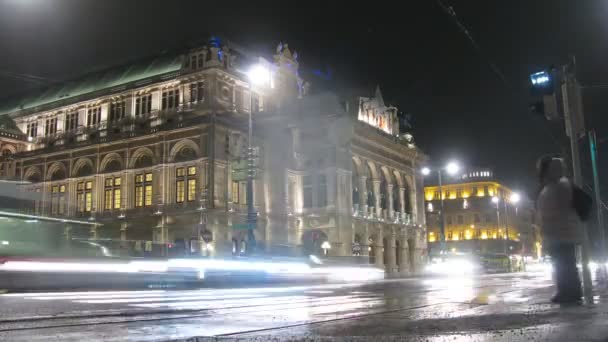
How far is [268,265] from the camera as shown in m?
23.0

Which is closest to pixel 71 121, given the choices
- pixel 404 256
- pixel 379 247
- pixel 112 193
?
pixel 112 193

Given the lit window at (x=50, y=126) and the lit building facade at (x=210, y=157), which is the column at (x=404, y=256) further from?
the lit window at (x=50, y=126)

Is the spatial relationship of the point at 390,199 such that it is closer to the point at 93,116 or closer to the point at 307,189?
the point at 307,189

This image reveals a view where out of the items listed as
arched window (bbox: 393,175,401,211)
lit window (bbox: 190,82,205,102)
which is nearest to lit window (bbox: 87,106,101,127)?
lit window (bbox: 190,82,205,102)

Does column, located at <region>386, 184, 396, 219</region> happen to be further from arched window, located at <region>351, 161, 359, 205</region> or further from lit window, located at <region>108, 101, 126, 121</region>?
lit window, located at <region>108, 101, 126, 121</region>

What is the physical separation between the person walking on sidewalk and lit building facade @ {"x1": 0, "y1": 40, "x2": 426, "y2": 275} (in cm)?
3411

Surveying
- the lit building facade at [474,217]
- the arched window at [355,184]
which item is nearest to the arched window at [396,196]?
the arched window at [355,184]

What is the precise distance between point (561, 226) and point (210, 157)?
127ft

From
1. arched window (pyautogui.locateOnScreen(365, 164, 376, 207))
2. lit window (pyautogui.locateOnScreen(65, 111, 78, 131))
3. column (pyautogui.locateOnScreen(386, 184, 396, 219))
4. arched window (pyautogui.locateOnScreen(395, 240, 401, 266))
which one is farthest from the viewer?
arched window (pyautogui.locateOnScreen(395, 240, 401, 266))

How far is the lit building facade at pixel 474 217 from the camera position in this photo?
93.8 m

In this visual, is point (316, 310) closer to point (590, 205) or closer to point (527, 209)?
point (590, 205)

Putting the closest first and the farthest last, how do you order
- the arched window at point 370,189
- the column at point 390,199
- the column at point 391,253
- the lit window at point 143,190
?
the lit window at point 143,190, the arched window at point 370,189, the column at point 391,253, the column at point 390,199

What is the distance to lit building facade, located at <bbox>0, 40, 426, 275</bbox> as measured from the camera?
149 ft

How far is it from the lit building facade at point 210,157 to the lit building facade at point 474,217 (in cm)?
3962
